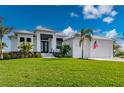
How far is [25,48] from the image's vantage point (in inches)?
500

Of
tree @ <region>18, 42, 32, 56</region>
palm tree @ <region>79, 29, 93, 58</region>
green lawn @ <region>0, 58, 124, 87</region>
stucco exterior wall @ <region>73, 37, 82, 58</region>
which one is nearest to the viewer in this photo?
green lawn @ <region>0, 58, 124, 87</region>

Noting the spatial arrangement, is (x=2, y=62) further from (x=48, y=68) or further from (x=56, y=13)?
(x=56, y=13)

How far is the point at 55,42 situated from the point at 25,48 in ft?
5.26

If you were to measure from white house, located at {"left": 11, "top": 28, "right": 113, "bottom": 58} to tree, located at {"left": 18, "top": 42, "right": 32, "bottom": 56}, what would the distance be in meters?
0.19

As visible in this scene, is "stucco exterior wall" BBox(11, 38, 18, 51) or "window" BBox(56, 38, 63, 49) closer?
"stucco exterior wall" BBox(11, 38, 18, 51)

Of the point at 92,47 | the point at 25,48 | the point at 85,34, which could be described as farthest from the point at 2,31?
the point at 92,47

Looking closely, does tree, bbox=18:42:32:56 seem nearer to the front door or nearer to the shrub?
the front door

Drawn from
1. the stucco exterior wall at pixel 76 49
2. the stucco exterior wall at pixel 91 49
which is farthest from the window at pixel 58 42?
the stucco exterior wall at pixel 76 49

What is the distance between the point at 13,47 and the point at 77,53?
3385mm

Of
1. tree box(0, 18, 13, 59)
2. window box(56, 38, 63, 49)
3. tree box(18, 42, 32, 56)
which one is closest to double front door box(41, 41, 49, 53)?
window box(56, 38, 63, 49)

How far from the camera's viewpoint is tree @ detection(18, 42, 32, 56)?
41.1 ft

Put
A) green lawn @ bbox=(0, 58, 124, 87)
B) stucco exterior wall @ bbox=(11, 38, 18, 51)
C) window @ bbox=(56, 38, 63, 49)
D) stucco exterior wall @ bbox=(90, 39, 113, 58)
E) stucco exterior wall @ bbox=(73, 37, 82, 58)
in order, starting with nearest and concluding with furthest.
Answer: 1. green lawn @ bbox=(0, 58, 124, 87)
2. stucco exterior wall @ bbox=(11, 38, 18, 51)
3. window @ bbox=(56, 38, 63, 49)
4. stucco exterior wall @ bbox=(73, 37, 82, 58)
5. stucco exterior wall @ bbox=(90, 39, 113, 58)

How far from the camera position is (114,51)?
14359mm

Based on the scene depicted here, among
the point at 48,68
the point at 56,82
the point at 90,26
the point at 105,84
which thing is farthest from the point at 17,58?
the point at 105,84
